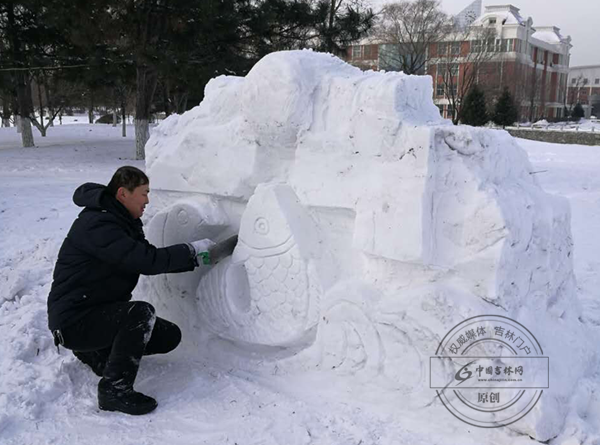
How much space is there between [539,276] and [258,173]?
1546 mm

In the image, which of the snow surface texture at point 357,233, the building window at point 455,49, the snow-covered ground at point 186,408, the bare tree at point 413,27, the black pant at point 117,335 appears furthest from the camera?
the building window at point 455,49

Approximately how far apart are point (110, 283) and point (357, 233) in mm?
1212

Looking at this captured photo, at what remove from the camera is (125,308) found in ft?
8.43

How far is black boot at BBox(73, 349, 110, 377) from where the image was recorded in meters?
2.73

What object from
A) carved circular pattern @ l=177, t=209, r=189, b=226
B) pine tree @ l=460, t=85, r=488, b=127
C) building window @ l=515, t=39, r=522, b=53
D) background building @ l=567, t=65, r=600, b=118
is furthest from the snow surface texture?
background building @ l=567, t=65, r=600, b=118

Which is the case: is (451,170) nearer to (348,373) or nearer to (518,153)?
(518,153)

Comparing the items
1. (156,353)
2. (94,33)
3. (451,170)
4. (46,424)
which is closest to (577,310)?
(451,170)

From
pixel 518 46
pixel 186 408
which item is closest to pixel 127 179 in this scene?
pixel 186 408

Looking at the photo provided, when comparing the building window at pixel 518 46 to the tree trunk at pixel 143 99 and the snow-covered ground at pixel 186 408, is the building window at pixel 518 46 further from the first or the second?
the snow-covered ground at pixel 186 408

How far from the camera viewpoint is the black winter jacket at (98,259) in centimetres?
249

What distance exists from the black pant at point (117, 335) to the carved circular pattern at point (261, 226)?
2.26 ft

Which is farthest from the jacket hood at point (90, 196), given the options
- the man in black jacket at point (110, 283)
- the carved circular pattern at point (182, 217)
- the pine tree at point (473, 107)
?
the pine tree at point (473, 107)

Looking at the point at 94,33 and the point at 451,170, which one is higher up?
the point at 94,33

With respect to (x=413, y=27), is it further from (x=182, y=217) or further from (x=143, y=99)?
(x=182, y=217)
